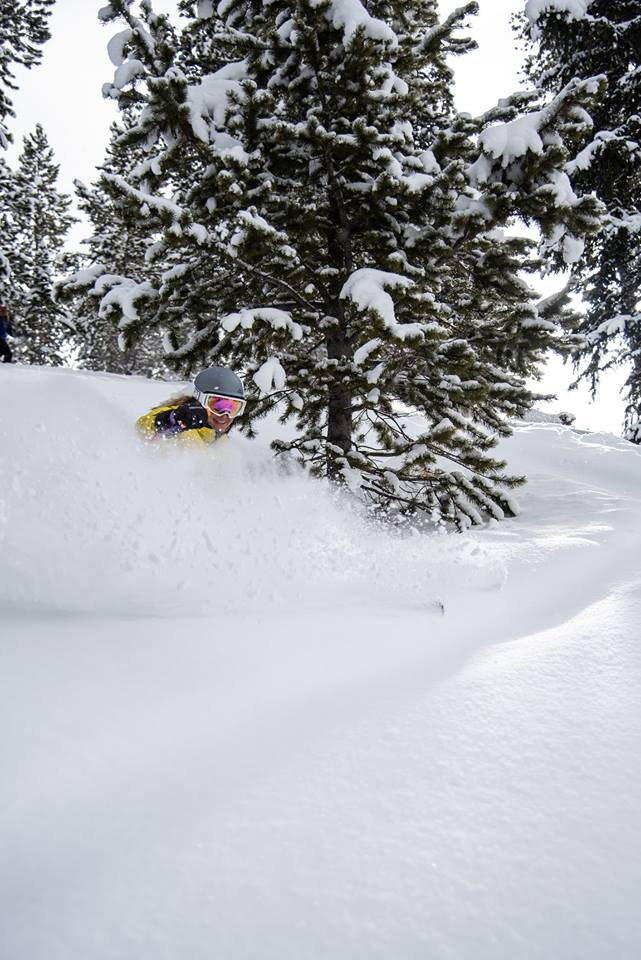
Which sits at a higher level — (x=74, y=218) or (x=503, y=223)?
(x=74, y=218)

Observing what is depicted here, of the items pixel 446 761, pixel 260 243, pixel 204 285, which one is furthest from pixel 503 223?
pixel 446 761

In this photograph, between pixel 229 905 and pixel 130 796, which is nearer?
pixel 229 905

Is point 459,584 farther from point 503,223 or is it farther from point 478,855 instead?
point 503,223

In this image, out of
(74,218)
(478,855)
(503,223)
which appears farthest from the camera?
(74,218)

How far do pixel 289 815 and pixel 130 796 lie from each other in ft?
2.14

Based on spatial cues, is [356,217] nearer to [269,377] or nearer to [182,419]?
[269,377]

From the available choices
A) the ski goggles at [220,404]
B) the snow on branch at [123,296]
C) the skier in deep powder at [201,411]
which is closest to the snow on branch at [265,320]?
the skier in deep powder at [201,411]

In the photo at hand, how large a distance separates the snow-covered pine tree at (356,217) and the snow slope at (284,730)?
1713mm

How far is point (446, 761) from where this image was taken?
2.33 m

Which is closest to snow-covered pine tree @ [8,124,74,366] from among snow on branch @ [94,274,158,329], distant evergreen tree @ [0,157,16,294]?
distant evergreen tree @ [0,157,16,294]

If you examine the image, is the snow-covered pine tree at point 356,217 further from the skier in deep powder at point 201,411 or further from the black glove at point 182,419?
the black glove at point 182,419

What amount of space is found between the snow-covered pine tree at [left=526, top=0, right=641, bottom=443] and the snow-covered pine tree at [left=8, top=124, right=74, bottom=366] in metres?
13.4

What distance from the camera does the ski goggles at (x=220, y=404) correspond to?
216 inches

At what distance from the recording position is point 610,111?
10.8 metres
